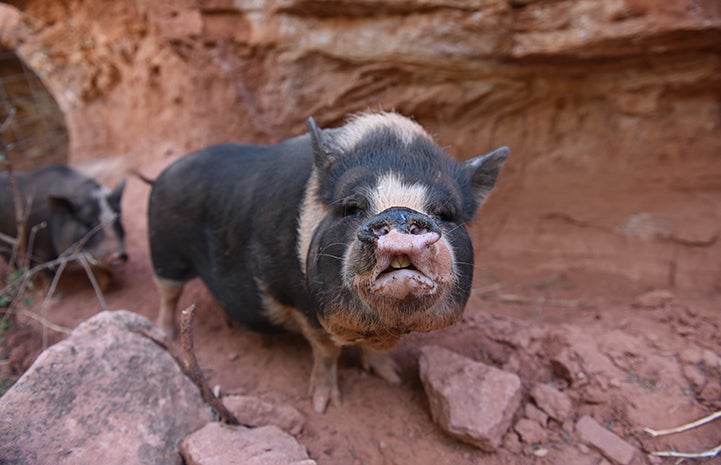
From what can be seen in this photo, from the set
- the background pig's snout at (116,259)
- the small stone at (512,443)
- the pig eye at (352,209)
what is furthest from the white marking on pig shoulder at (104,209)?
the small stone at (512,443)

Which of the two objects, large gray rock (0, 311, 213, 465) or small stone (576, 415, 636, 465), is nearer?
large gray rock (0, 311, 213, 465)

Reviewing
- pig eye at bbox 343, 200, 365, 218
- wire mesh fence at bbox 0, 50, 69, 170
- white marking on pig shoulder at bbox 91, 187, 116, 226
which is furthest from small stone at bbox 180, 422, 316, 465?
wire mesh fence at bbox 0, 50, 69, 170

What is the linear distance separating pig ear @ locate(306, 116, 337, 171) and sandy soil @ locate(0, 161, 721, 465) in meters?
1.50

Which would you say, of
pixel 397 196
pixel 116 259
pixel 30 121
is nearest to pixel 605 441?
pixel 397 196

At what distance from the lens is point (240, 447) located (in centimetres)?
237

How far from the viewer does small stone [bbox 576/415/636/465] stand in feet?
8.44

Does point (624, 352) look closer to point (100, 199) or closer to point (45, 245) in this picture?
point (100, 199)

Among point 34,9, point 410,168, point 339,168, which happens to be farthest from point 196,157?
point 34,9

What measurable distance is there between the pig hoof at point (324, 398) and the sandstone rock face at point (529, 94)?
2666 millimetres

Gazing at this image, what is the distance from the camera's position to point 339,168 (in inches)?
101

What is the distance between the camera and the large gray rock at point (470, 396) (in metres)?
2.65

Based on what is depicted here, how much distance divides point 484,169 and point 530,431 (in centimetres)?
143

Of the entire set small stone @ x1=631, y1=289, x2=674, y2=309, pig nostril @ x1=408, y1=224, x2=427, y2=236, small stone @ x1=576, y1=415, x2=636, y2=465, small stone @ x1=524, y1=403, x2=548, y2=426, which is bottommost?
small stone @ x1=524, y1=403, x2=548, y2=426

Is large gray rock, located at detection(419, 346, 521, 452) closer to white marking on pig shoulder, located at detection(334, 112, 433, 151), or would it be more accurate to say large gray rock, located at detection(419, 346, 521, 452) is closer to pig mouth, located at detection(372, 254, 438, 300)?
pig mouth, located at detection(372, 254, 438, 300)
